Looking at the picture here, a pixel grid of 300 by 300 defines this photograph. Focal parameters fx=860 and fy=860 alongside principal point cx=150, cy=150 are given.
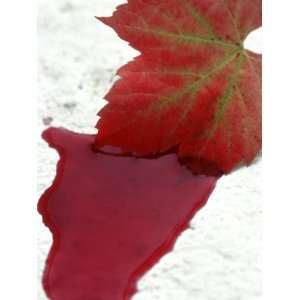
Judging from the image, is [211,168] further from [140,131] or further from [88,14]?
[88,14]

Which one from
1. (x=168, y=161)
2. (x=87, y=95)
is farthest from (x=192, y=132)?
(x=87, y=95)

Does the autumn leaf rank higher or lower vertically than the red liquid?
higher

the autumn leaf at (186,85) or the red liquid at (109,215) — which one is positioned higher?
the autumn leaf at (186,85)
